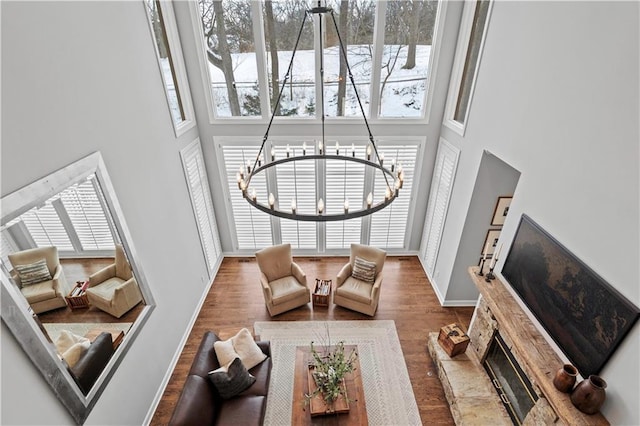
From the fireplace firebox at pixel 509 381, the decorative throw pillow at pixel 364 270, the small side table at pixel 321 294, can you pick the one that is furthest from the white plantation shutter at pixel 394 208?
the fireplace firebox at pixel 509 381

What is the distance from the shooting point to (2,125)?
1.88 meters

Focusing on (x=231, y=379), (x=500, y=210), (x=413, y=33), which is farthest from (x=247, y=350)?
(x=413, y=33)

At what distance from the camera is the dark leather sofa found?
2918 mm

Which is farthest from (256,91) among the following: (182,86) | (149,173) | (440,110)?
(440,110)

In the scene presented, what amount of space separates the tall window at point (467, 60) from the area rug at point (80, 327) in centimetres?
465

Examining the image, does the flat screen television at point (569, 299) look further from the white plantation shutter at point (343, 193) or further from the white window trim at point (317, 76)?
the white plantation shutter at point (343, 193)

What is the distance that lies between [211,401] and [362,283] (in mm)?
2681

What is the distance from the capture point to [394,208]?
582 centimetres

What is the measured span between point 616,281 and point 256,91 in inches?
186

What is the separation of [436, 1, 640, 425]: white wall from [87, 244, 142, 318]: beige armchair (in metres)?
3.90

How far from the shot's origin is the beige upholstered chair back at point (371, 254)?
5016mm

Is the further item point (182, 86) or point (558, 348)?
point (182, 86)

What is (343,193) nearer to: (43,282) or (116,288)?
(116,288)

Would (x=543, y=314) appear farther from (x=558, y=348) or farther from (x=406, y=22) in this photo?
(x=406, y=22)
